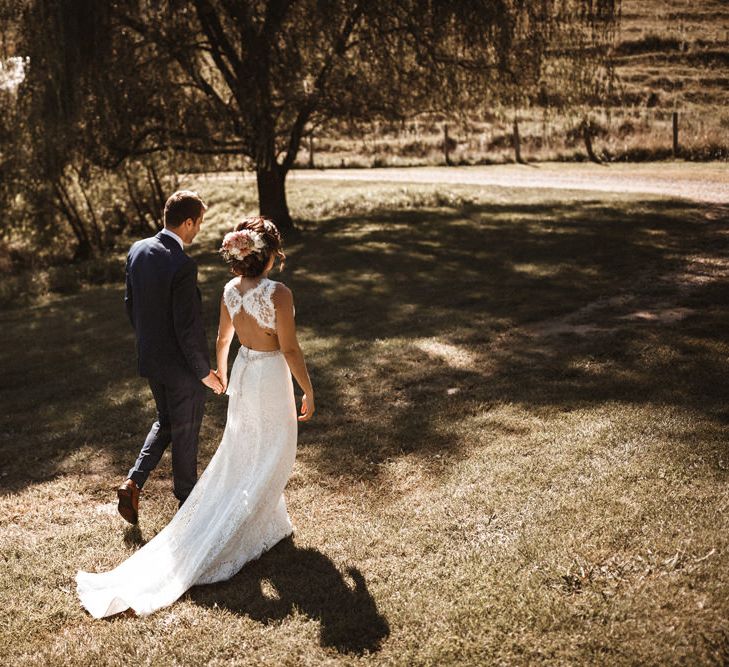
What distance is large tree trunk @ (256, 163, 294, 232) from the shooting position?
17047 mm

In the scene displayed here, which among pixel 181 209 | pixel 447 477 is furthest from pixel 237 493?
pixel 181 209

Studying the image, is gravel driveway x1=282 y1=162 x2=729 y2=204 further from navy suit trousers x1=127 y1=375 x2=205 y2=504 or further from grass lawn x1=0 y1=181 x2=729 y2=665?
navy suit trousers x1=127 y1=375 x2=205 y2=504

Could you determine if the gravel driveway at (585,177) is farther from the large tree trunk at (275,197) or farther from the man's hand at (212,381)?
the man's hand at (212,381)

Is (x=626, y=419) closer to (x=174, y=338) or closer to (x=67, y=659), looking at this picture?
(x=174, y=338)

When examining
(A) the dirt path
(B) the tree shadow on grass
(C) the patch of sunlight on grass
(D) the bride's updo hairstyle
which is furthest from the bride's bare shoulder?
Answer: (A) the dirt path

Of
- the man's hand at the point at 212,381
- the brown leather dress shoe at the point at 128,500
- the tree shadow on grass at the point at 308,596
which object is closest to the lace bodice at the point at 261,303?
the man's hand at the point at 212,381

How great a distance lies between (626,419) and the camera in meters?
6.33

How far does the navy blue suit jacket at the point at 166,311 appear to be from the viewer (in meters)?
4.88

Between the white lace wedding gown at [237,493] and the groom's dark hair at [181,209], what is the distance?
0.57 m

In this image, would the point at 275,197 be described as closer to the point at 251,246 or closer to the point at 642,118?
the point at 251,246

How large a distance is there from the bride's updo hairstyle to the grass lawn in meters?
1.89

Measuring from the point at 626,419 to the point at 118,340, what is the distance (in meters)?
7.52

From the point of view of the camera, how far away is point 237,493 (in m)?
4.84

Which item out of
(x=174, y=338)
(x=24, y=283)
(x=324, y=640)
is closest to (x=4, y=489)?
(x=174, y=338)
